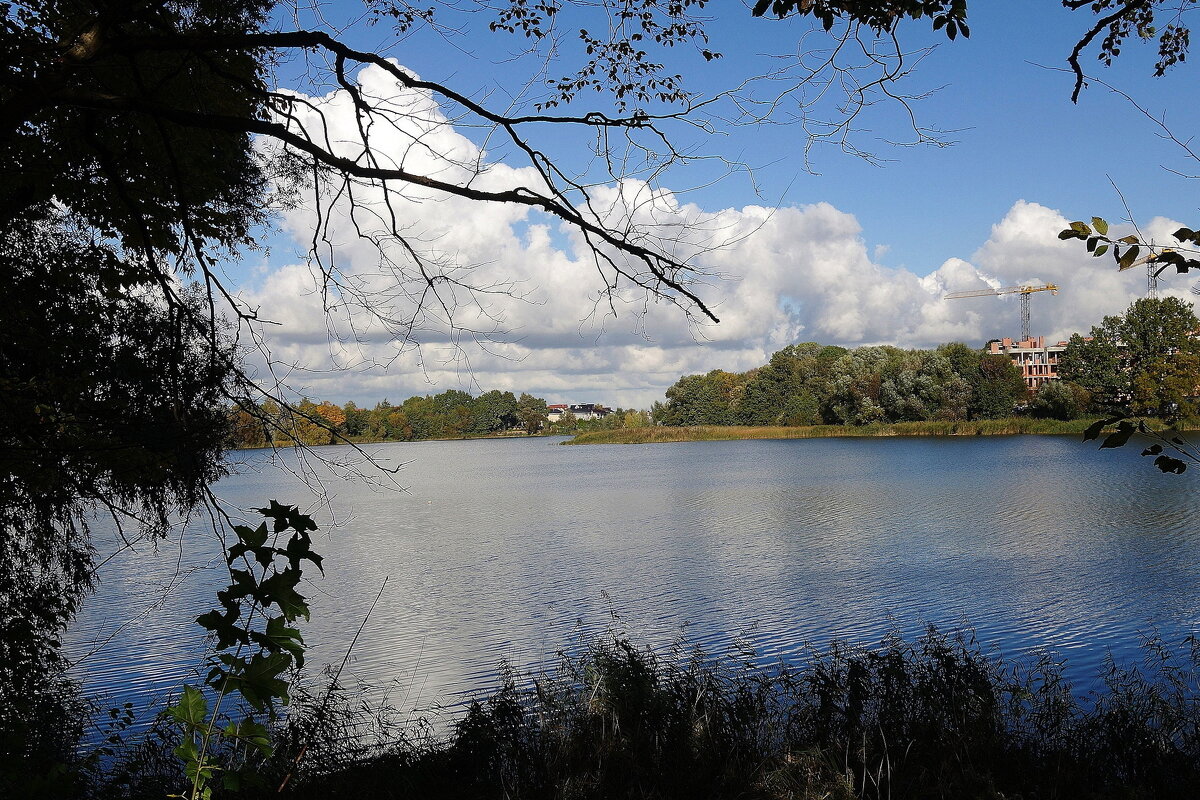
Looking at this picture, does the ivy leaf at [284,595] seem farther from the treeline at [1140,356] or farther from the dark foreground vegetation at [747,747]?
the treeline at [1140,356]

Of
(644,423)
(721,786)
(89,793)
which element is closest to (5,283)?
(89,793)

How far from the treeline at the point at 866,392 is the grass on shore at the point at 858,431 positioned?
1.66 m

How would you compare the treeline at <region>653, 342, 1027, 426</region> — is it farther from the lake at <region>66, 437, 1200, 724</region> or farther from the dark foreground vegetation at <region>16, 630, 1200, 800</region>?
the dark foreground vegetation at <region>16, 630, 1200, 800</region>

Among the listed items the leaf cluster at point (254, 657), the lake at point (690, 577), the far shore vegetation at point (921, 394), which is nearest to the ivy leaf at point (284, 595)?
the leaf cluster at point (254, 657)

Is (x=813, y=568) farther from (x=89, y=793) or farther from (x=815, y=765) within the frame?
Answer: (x=89, y=793)

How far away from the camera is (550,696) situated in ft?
20.2

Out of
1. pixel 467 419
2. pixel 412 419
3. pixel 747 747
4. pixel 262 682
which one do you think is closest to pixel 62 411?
pixel 262 682

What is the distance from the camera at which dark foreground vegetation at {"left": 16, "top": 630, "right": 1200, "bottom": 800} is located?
4387 millimetres

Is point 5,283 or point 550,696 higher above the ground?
point 5,283

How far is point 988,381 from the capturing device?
208 ft

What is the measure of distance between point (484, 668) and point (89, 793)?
13.2ft

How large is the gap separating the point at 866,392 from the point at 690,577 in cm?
5559

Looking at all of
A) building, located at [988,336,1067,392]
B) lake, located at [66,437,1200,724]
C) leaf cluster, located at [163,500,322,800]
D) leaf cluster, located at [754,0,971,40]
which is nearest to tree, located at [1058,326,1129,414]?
lake, located at [66,437,1200,724]

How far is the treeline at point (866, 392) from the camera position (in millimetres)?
61562
